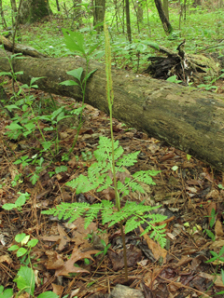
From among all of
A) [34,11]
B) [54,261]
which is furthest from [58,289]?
[34,11]

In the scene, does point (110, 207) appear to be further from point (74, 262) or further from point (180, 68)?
point (180, 68)

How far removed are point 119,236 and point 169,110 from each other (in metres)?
1.16

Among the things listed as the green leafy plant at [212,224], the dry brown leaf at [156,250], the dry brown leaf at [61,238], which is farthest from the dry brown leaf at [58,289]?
the green leafy plant at [212,224]

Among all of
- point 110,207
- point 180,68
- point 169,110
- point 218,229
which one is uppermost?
point 180,68

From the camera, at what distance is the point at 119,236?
1.75m

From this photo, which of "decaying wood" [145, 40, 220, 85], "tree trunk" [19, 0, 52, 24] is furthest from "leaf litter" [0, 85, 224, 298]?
"tree trunk" [19, 0, 52, 24]

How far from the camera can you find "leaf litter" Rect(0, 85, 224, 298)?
1.45 m

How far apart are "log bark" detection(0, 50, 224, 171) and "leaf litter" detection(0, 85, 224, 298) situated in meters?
0.55

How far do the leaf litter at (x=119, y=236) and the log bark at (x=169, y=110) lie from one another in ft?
1.82

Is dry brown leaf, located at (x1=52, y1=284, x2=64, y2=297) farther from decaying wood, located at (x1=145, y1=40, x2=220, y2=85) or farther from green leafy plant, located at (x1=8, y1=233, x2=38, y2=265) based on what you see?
decaying wood, located at (x1=145, y1=40, x2=220, y2=85)

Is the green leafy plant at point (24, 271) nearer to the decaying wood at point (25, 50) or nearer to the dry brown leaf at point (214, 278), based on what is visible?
the dry brown leaf at point (214, 278)

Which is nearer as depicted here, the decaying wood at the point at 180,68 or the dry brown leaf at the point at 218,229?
the dry brown leaf at the point at 218,229

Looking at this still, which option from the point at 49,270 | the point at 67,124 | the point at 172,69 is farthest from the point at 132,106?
the point at 172,69

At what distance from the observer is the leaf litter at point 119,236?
4.75 ft
